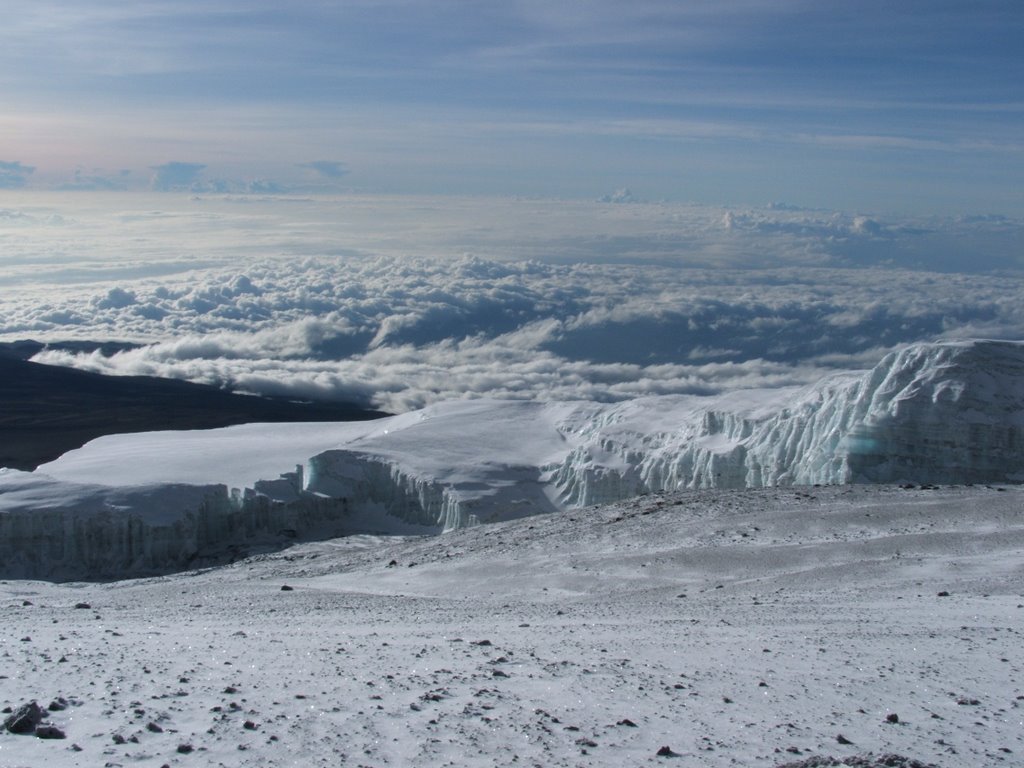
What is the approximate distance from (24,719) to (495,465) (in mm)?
30051

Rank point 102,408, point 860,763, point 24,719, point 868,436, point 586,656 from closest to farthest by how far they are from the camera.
→ 1. point 860,763
2. point 24,719
3. point 586,656
4. point 868,436
5. point 102,408

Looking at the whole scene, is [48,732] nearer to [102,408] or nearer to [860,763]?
[860,763]

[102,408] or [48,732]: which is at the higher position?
[48,732]

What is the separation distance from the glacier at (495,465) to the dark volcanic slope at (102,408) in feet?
177

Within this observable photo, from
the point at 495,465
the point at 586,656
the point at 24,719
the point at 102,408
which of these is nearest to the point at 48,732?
the point at 24,719

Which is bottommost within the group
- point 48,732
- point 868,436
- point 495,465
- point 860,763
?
point 495,465

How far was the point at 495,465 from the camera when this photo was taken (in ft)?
128

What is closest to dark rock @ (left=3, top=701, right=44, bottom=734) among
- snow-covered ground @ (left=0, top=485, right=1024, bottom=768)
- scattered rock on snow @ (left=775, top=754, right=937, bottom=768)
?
snow-covered ground @ (left=0, top=485, right=1024, bottom=768)

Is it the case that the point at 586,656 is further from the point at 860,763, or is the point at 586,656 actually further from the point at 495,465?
the point at 495,465

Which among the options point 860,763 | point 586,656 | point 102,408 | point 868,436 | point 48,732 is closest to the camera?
point 860,763

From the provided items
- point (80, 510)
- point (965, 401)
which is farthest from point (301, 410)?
point (965, 401)

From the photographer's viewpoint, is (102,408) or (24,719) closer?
(24,719)

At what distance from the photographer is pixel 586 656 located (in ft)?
41.7

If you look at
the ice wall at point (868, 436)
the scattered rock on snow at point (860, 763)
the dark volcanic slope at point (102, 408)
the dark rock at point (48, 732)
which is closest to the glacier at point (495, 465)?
the ice wall at point (868, 436)
